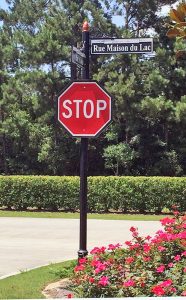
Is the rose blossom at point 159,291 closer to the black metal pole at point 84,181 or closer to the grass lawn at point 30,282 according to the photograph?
the grass lawn at point 30,282

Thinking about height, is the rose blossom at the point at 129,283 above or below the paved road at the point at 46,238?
above

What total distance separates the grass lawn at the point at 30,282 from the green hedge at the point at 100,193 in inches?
496

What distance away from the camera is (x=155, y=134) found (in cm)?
2970

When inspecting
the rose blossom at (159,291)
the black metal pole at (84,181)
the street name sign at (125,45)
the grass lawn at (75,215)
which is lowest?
the grass lawn at (75,215)

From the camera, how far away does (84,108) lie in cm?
675

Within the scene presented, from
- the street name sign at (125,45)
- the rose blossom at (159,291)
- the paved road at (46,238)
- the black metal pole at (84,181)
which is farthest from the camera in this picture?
the paved road at (46,238)

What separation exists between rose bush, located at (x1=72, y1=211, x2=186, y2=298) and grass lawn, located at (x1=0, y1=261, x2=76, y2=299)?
84cm

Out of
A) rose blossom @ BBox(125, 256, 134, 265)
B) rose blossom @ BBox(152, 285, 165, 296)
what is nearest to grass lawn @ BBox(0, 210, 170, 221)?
rose blossom @ BBox(125, 256, 134, 265)

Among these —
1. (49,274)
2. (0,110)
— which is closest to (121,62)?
(0,110)

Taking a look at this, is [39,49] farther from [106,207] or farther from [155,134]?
[106,207]

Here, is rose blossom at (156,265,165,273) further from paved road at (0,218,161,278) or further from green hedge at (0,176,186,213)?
green hedge at (0,176,186,213)

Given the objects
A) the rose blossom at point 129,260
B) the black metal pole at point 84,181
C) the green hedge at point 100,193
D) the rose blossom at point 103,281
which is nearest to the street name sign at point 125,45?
the black metal pole at point 84,181

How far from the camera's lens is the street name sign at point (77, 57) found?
679 cm

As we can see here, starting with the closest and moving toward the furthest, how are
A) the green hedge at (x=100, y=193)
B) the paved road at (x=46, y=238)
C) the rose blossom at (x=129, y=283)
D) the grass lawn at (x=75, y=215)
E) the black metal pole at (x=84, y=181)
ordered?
1. the rose blossom at (x=129, y=283)
2. the black metal pole at (x=84, y=181)
3. the paved road at (x=46, y=238)
4. the grass lawn at (x=75, y=215)
5. the green hedge at (x=100, y=193)
